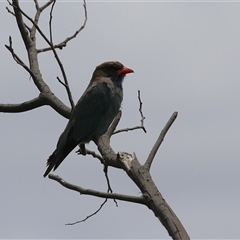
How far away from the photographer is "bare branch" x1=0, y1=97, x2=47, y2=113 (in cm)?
619

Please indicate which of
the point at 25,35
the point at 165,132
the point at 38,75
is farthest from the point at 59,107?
the point at 165,132

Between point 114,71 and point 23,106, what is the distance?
1504 mm

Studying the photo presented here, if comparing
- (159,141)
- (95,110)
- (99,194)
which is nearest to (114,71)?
(95,110)

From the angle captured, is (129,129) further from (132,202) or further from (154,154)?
(132,202)

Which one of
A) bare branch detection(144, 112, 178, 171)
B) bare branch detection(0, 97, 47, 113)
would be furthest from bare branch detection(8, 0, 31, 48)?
bare branch detection(144, 112, 178, 171)

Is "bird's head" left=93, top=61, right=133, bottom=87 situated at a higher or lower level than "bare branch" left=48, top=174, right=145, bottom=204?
higher

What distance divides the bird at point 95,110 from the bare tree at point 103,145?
12.8 inches

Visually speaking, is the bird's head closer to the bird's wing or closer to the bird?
the bird

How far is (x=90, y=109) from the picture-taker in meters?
7.14

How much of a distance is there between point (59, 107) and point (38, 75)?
385mm

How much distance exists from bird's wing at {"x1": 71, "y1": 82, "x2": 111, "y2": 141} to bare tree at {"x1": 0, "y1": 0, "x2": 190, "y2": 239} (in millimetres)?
337

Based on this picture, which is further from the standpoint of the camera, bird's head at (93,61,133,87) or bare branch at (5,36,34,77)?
bird's head at (93,61,133,87)

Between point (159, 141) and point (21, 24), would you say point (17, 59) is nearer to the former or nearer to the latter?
point (21, 24)

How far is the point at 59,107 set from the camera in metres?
6.35
